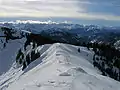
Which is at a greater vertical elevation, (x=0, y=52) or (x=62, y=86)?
(x=62, y=86)

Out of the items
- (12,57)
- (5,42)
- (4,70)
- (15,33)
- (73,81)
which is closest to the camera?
(73,81)

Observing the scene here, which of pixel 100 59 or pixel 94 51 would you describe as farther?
pixel 94 51

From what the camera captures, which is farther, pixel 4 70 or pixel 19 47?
pixel 19 47

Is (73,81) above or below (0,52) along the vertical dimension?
above

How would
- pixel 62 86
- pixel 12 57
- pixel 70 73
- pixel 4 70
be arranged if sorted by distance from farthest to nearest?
pixel 12 57
pixel 4 70
pixel 70 73
pixel 62 86

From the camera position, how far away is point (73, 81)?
44.0 m

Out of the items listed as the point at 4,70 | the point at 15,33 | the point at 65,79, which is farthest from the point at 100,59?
the point at 15,33

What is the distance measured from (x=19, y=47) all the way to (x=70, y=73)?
91.5 meters

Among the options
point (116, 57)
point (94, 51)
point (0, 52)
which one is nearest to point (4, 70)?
point (0, 52)

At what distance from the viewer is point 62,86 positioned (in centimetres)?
4103

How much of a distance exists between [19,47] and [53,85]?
3917 inches

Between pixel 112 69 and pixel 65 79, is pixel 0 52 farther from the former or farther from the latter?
pixel 65 79

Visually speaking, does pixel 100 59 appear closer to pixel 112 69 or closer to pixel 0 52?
pixel 112 69

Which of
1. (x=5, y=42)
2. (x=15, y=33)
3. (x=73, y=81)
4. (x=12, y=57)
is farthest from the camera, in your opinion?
(x=15, y=33)
